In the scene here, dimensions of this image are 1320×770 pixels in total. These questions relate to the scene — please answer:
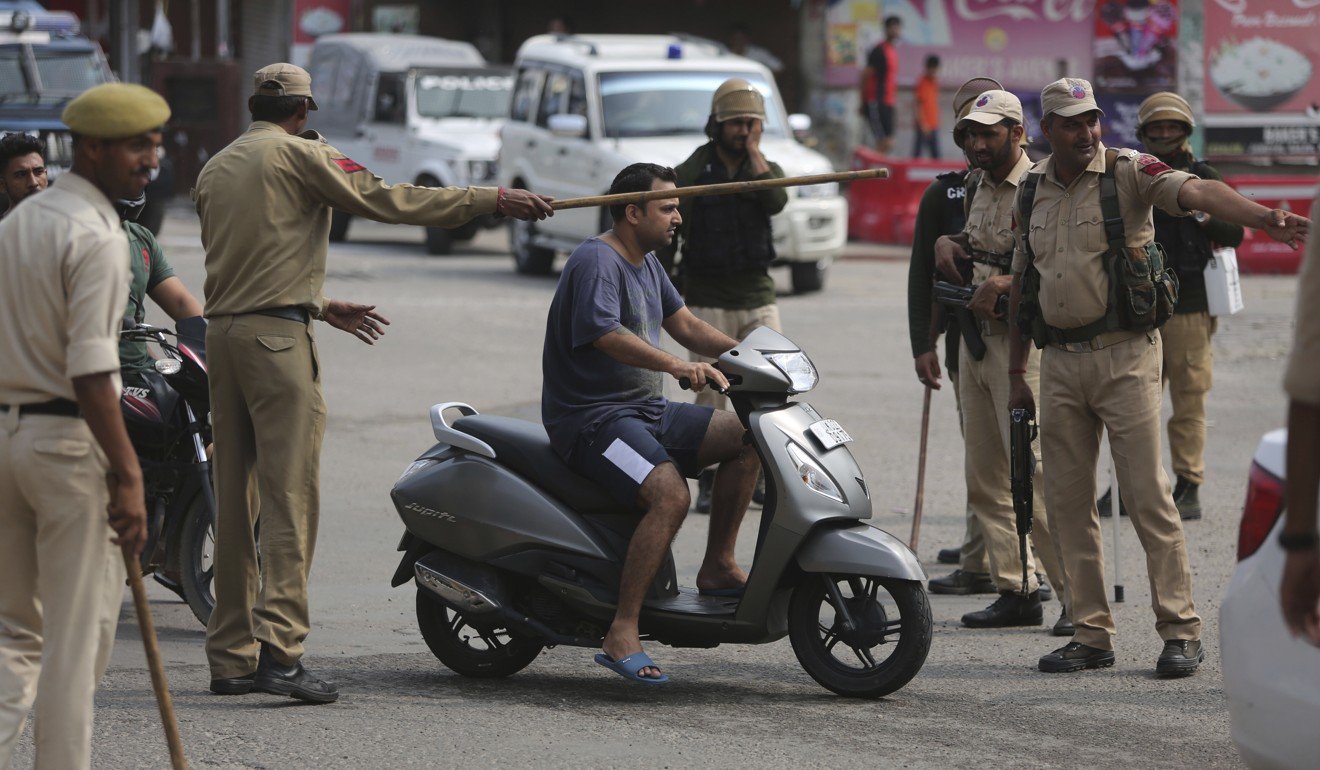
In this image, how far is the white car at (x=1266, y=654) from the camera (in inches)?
148

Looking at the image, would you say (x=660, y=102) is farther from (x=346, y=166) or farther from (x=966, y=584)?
(x=346, y=166)

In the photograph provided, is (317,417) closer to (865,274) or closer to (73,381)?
(73,381)

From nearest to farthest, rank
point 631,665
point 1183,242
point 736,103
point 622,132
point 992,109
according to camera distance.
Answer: point 631,665 < point 992,109 < point 1183,242 < point 736,103 < point 622,132

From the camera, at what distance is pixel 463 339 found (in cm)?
1431

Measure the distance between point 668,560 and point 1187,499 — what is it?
3892 mm

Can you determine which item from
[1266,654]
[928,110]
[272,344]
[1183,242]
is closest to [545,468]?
[272,344]

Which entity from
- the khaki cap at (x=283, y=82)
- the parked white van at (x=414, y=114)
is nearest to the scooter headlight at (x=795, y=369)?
the khaki cap at (x=283, y=82)

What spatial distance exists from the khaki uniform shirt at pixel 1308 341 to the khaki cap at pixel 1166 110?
4.55 meters

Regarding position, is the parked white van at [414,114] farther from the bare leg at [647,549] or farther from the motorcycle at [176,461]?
the bare leg at [647,549]

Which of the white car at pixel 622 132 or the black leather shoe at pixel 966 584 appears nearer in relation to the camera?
the black leather shoe at pixel 966 584

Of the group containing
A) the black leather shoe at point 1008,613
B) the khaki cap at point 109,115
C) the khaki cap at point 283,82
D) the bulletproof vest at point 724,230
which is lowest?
the black leather shoe at point 1008,613

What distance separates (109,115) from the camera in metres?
4.29

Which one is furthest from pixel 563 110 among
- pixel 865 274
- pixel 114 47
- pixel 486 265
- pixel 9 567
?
pixel 9 567

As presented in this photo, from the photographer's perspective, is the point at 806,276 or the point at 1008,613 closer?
the point at 1008,613
